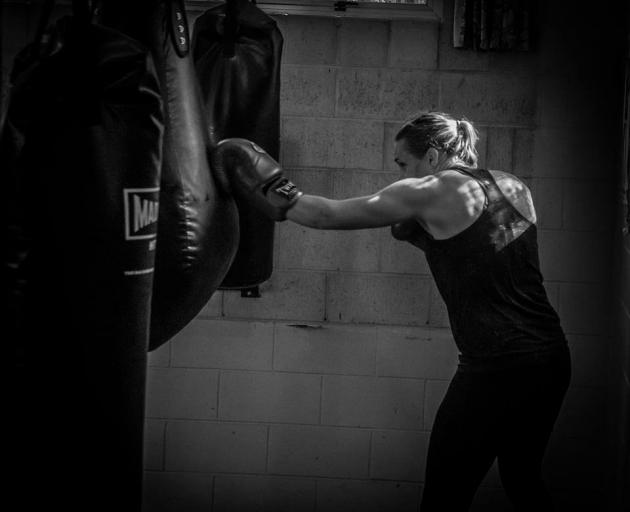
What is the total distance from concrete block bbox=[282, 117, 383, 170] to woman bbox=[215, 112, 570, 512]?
0.95 meters

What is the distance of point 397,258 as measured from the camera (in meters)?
3.30

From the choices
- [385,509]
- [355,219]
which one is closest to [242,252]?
[355,219]

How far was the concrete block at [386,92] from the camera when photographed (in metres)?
3.25

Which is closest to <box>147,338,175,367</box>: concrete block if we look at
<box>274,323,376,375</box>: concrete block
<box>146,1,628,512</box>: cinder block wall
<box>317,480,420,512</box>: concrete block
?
<box>146,1,628,512</box>: cinder block wall

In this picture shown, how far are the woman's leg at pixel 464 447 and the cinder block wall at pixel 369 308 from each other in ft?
3.47

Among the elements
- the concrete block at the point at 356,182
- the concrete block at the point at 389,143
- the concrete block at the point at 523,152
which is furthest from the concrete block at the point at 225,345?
the concrete block at the point at 523,152

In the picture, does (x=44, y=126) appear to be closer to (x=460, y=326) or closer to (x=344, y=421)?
(x=460, y=326)

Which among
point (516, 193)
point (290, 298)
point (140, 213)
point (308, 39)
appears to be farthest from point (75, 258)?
point (308, 39)

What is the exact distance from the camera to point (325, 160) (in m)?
3.28

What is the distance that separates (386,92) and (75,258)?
2087 mm

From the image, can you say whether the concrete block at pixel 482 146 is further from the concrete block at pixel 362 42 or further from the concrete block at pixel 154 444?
the concrete block at pixel 154 444

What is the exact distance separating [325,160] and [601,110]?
1.05 m

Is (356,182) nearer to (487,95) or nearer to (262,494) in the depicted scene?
(487,95)

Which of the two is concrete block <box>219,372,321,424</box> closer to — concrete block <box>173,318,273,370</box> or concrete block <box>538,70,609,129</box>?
concrete block <box>173,318,273,370</box>
